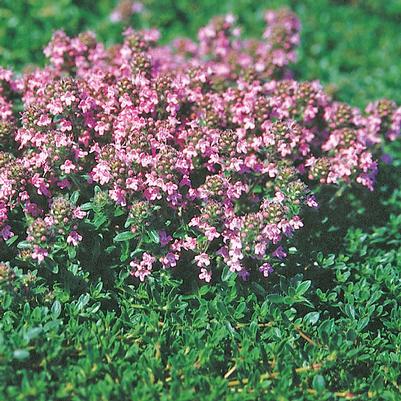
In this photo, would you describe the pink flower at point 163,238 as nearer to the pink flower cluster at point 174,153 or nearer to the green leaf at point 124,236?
the pink flower cluster at point 174,153

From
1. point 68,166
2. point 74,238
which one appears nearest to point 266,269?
point 74,238

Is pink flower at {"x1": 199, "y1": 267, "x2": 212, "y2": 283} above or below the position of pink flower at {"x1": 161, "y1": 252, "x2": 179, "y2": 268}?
below

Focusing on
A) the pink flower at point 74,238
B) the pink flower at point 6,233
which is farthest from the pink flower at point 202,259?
the pink flower at point 6,233

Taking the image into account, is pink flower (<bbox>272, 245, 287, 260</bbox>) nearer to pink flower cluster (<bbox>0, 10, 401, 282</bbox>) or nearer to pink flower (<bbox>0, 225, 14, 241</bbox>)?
pink flower cluster (<bbox>0, 10, 401, 282</bbox>)

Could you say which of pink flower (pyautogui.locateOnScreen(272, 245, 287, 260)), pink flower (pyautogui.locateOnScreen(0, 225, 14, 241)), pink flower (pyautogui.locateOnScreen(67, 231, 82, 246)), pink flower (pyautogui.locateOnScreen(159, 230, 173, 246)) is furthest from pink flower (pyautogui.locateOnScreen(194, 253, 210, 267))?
pink flower (pyautogui.locateOnScreen(0, 225, 14, 241))

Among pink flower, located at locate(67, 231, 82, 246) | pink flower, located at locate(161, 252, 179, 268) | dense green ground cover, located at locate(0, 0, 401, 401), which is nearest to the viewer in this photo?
dense green ground cover, located at locate(0, 0, 401, 401)

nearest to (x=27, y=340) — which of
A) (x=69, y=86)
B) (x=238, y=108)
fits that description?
(x=69, y=86)

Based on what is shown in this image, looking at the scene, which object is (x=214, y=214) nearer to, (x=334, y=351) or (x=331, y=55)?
(x=334, y=351)
